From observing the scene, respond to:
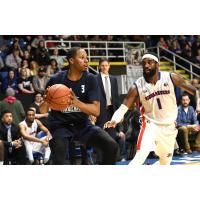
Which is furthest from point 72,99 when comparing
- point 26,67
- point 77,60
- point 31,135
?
point 26,67

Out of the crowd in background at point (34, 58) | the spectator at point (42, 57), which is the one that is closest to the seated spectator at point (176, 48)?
the crowd in background at point (34, 58)

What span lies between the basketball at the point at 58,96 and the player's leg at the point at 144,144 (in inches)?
40.9

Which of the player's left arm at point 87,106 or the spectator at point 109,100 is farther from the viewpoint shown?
the spectator at point 109,100

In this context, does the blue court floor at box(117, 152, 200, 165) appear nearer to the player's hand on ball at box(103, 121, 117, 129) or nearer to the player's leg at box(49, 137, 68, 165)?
the player's hand on ball at box(103, 121, 117, 129)

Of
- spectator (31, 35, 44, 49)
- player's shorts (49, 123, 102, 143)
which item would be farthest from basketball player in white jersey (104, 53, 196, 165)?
spectator (31, 35, 44, 49)

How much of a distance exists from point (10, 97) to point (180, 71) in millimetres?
2470

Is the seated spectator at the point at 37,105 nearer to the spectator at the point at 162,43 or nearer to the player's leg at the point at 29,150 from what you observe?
the player's leg at the point at 29,150

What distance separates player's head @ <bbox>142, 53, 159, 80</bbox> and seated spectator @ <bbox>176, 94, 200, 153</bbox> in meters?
0.55

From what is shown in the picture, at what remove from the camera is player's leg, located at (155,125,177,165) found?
6.86m

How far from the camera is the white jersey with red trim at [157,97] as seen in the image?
275 inches
